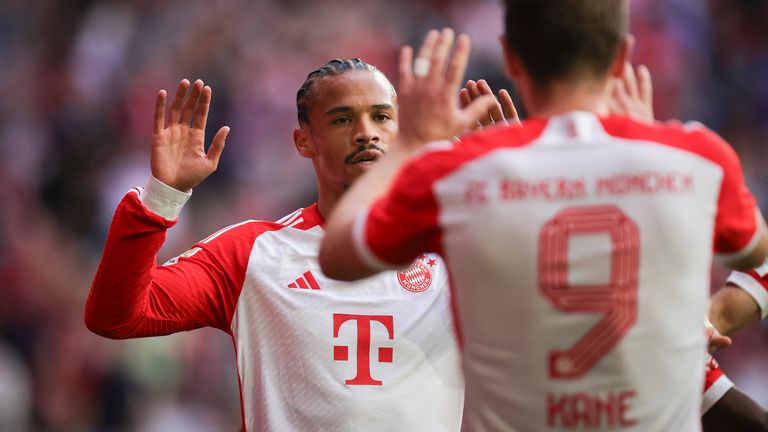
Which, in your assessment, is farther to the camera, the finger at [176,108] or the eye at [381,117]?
the eye at [381,117]

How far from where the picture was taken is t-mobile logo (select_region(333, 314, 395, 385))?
13.1 feet

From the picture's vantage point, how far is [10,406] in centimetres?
853

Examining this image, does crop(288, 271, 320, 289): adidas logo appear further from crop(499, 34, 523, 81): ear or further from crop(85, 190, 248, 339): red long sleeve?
crop(499, 34, 523, 81): ear

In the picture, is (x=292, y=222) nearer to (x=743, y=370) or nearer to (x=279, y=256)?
(x=279, y=256)

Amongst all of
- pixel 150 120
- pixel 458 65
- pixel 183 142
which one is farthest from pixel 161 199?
pixel 150 120

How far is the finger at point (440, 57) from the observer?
2658mm

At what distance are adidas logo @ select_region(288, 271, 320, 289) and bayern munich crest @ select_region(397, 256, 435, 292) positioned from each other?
1.05 feet

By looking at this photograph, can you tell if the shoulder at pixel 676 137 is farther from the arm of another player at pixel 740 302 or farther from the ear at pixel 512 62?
the arm of another player at pixel 740 302

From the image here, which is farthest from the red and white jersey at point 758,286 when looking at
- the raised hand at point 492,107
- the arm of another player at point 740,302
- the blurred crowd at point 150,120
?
the blurred crowd at point 150,120

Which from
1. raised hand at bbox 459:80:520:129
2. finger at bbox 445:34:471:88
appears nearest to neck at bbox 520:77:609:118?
finger at bbox 445:34:471:88

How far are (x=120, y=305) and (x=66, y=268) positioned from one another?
6052mm

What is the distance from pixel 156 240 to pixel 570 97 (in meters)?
1.70

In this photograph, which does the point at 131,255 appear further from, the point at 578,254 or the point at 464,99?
the point at 578,254

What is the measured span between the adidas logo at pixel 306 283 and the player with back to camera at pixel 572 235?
1566mm
